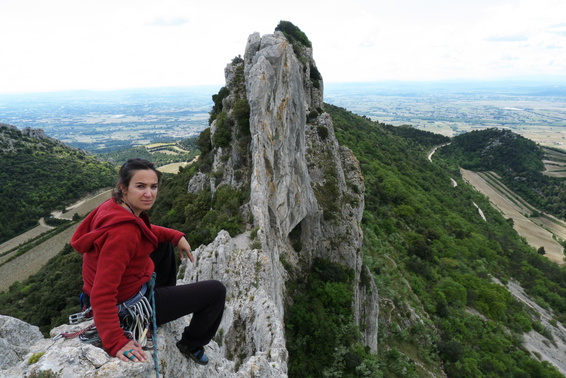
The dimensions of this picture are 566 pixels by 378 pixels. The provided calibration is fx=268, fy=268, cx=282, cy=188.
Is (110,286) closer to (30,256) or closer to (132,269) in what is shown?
(132,269)

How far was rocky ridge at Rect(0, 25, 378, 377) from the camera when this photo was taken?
4.56 meters

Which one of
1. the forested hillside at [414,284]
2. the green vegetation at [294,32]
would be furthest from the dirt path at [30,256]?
the green vegetation at [294,32]

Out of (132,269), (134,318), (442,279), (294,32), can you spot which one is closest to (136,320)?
(134,318)

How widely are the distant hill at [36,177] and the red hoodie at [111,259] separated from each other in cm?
8063

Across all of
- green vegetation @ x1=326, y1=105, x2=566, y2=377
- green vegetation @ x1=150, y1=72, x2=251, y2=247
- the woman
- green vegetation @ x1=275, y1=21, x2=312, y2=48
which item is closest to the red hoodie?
the woman

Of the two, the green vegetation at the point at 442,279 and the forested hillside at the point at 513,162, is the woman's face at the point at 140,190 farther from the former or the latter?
the forested hillside at the point at 513,162

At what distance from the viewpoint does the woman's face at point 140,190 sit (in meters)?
4.16

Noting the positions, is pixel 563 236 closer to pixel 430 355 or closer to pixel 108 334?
pixel 430 355

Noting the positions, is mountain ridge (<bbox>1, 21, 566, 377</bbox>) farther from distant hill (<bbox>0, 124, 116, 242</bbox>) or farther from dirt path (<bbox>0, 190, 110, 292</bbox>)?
distant hill (<bbox>0, 124, 116, 242</bbox>)

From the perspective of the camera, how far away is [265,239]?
17562 mm

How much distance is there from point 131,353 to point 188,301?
1157 mm

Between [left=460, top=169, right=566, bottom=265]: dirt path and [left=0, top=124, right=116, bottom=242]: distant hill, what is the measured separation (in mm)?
135810

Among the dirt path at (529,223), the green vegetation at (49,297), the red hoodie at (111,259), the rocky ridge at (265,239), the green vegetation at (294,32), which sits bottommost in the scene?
the dirt path at (529,223)

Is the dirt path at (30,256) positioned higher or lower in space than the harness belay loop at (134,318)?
lower
